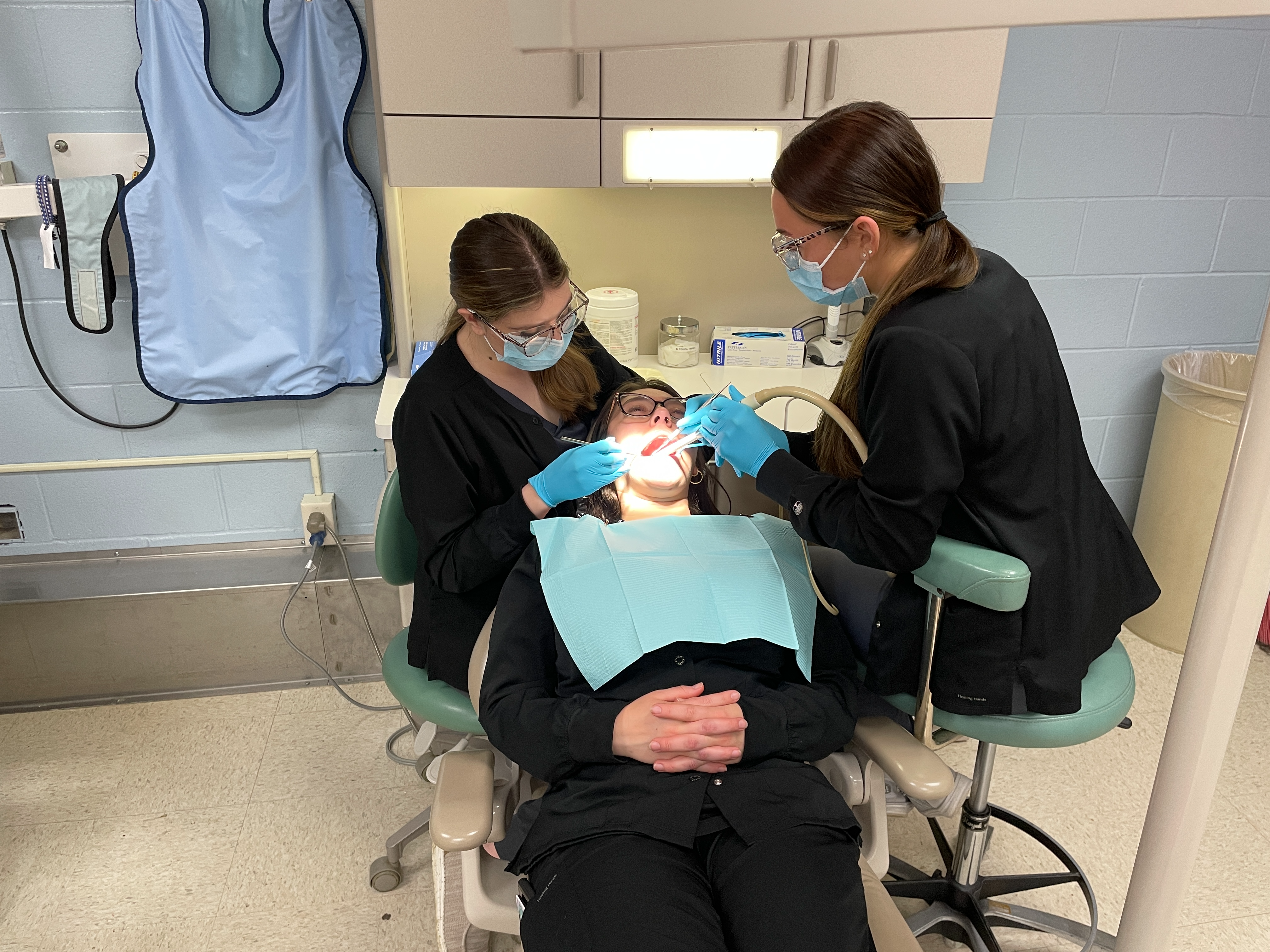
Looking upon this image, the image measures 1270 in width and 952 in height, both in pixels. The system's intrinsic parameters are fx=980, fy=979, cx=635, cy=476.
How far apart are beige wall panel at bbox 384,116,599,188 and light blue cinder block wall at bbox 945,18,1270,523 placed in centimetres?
107

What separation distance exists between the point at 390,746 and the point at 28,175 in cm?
159

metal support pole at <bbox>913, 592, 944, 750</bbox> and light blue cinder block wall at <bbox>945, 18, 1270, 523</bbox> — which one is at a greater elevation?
light blue cinder block wall at <bbox>945, 18, 1270, 523</bbox>

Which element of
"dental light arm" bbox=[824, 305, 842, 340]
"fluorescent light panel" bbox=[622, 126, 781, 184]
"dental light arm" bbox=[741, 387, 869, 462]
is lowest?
"dental light arm" bbox=[824, 305, 842, 340]

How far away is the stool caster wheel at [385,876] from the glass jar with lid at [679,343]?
1387 mm

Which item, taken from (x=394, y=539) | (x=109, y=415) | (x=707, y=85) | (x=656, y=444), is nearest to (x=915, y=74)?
(x=707, y=85)

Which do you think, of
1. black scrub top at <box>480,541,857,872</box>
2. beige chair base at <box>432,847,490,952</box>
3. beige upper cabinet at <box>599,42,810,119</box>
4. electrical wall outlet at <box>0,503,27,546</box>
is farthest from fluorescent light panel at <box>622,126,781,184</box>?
electrical wall outlet at <box>0,503,27,546</box>

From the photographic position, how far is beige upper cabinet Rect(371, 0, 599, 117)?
2020 millimetres

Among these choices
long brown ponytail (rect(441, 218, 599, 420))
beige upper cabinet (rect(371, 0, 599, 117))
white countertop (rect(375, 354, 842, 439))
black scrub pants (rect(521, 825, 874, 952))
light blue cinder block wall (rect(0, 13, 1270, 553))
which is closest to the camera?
black scrub pants (rect(521, 825, 874, 952))

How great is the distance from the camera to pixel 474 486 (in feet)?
5.58

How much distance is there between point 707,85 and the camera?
7.04ft

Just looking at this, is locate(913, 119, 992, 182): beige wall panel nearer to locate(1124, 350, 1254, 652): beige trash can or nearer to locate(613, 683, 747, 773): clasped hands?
locate(1124, 350, 1254, 652): beige trash can

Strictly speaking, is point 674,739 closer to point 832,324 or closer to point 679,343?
point 679,343

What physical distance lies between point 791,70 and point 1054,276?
3.63 feet

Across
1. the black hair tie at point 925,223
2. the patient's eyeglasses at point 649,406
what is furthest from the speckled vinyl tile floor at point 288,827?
the black hair tie at point 925,223
